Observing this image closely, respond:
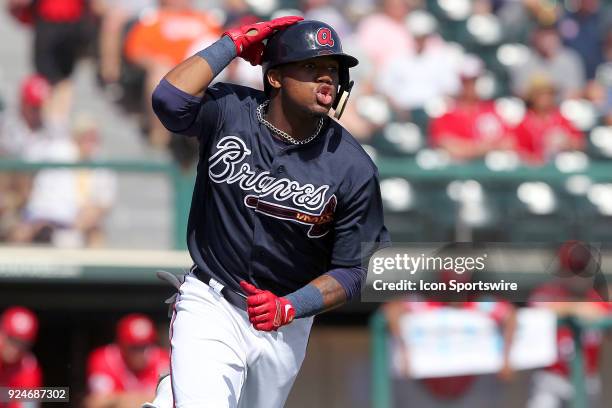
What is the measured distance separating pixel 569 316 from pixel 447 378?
1.01 meters

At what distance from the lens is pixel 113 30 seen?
926 centimetres

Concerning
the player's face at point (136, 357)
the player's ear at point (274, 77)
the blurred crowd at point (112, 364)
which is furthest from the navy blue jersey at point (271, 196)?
the player's face at point (136, 357)

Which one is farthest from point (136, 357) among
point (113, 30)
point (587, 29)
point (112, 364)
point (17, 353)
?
point (587, 29)

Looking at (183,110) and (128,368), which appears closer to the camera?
(183,110)

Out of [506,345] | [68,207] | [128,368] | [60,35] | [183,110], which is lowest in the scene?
[506,345]

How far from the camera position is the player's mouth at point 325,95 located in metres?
4.07

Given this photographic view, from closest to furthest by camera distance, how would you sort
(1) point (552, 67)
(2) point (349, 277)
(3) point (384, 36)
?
(2) point (349, 277) < (3) point (384, 36) < (1) point (552, 67)

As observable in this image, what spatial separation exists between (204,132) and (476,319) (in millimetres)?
4775

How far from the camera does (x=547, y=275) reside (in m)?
8.42

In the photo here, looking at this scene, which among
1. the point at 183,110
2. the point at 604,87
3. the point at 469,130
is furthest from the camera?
the point at 604,87

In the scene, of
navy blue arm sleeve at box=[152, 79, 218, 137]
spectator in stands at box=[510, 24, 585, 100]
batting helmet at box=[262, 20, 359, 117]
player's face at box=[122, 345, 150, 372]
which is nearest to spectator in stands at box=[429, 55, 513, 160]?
spectator in stands at box=[510, 24, 585, 100]

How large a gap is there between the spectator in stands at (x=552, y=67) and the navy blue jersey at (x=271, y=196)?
21.2ft

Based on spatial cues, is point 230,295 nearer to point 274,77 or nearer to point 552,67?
point 274,77

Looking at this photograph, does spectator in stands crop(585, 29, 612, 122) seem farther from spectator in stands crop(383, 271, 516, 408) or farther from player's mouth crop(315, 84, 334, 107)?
player's mouth crop(315, 84, 334, 107)
